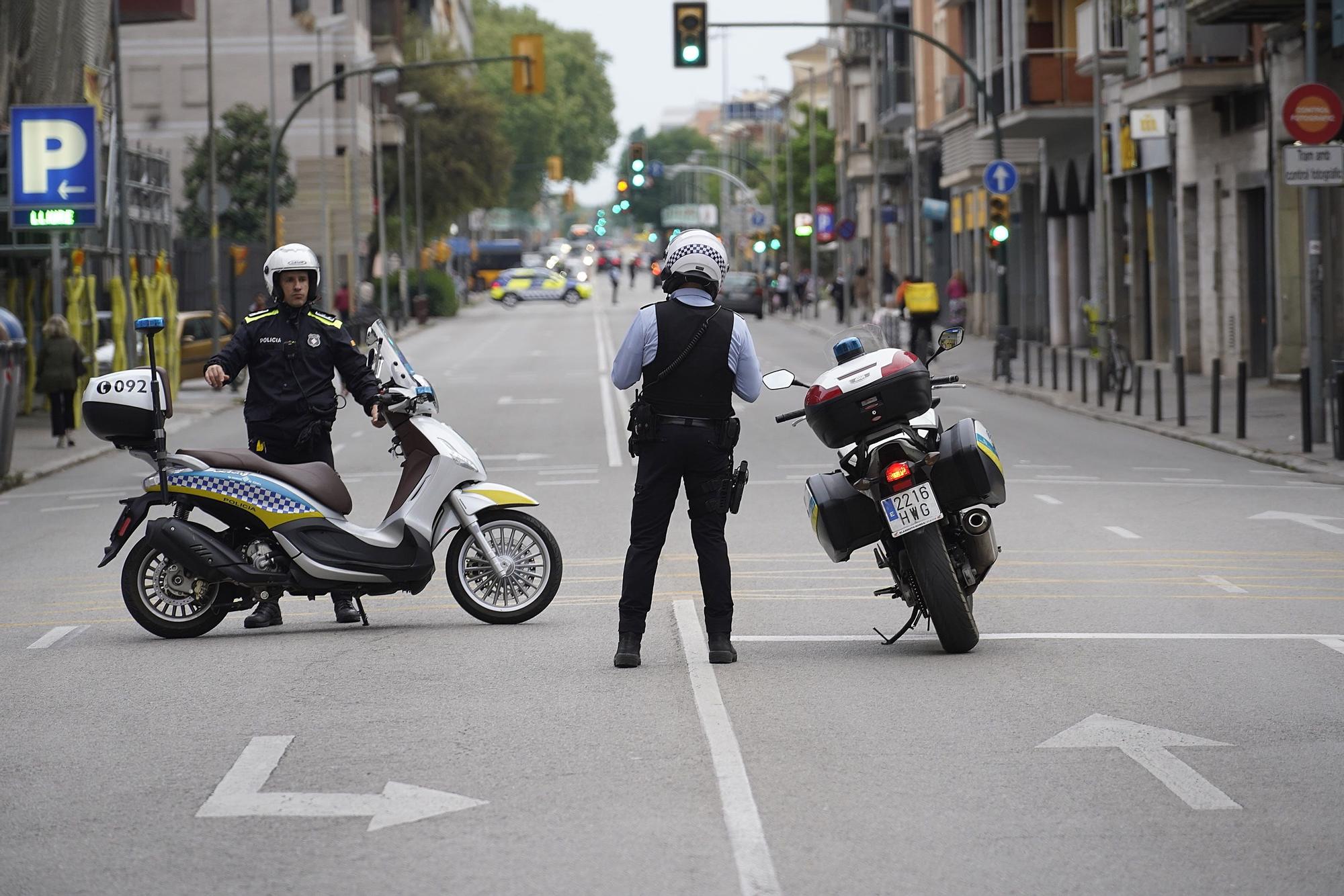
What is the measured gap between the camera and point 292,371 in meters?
10.9

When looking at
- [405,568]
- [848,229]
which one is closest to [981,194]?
[848,229]

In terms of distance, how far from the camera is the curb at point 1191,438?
64.6 feet

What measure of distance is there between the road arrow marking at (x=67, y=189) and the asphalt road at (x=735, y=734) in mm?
15738

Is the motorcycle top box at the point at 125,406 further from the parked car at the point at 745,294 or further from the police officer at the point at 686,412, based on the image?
the parked car at the point at 745,294

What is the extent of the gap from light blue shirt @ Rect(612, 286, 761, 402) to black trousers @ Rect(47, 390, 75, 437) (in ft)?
62.4

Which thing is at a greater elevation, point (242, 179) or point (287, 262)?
point (242, 179)

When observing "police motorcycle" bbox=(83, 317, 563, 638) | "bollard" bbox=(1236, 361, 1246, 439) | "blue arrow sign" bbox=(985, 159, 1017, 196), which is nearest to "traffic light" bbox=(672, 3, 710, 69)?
"blue arrow sign" bbox=(985, 159, 1017, 196)

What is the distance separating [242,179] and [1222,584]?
180ft

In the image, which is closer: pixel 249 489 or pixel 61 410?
pixel 249 489

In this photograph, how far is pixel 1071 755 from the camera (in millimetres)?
7285

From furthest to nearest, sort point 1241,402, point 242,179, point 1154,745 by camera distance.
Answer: point 242,179, point 1241,402, point 1154,745

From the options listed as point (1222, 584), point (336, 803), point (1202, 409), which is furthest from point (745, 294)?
point (336, 803)

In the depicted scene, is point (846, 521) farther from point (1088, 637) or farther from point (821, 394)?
point (1088, 637)

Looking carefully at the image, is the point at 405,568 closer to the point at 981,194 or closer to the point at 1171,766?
the point at 1171,766
